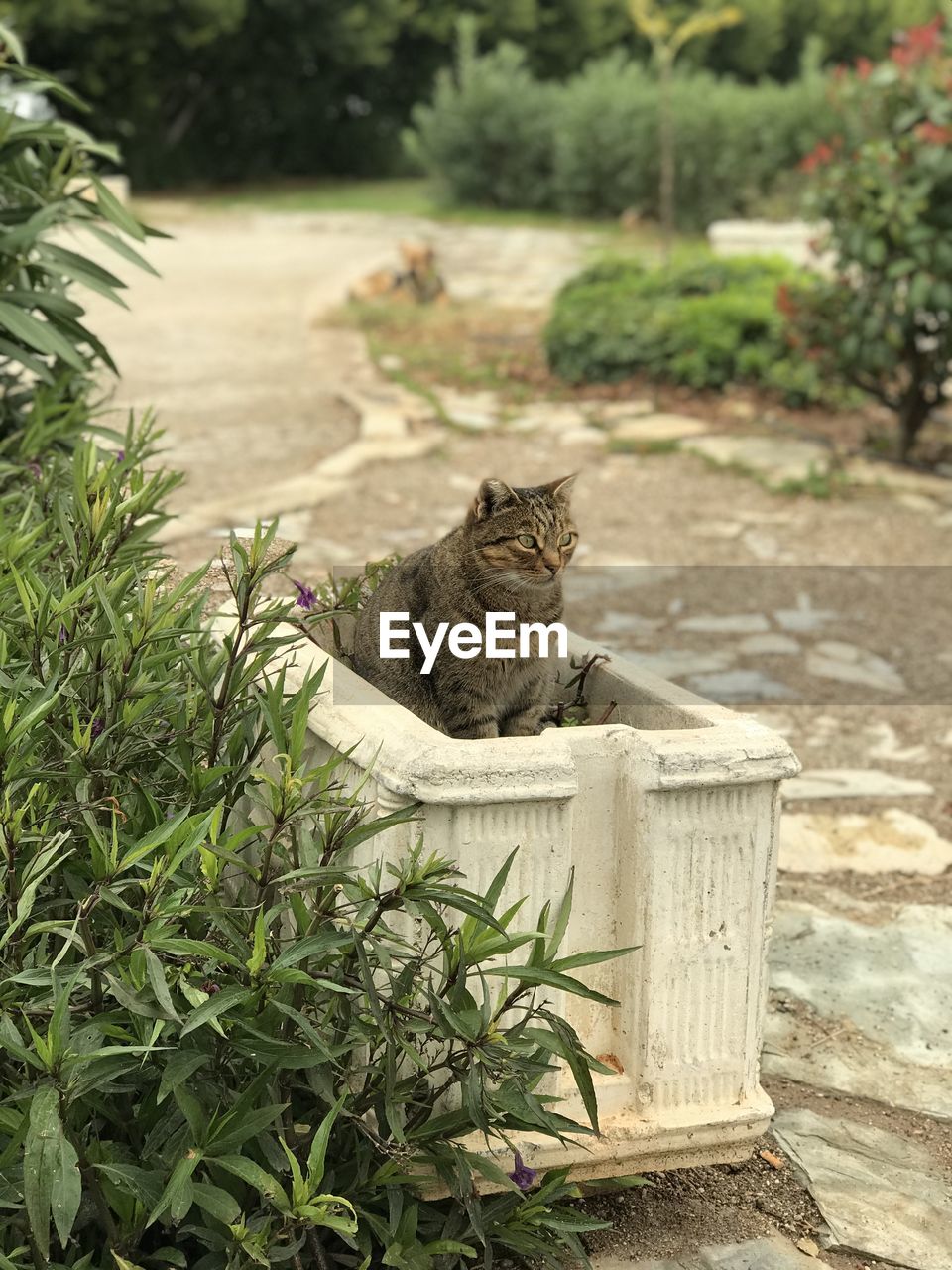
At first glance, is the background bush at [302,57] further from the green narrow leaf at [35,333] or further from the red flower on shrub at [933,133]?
the green narrow leaf at [35,333]

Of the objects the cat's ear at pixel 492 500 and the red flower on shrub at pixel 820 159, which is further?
the red flower on shrub at pixel 820 159

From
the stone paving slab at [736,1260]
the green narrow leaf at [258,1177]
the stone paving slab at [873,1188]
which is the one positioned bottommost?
the stone paving slab at [873,1188]

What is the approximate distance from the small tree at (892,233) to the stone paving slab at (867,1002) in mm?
5191

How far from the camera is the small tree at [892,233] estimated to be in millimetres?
8656

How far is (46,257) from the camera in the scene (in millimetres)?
4527

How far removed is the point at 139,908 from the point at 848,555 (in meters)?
5.90

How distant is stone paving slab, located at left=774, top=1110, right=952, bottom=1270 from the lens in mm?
2910

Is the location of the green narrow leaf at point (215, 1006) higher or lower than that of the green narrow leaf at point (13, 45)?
lower

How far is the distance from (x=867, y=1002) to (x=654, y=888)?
4.12 ft

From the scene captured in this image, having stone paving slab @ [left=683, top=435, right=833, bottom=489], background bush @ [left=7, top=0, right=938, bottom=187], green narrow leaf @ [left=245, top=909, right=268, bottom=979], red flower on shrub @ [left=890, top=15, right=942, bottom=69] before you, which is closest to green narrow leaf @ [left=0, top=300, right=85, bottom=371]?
green narrow leaf @ [left=245, top=909, right=268, bottom=979]

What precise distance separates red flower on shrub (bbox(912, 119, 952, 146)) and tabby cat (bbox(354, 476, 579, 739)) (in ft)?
19.1

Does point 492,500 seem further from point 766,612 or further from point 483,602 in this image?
point 766,612

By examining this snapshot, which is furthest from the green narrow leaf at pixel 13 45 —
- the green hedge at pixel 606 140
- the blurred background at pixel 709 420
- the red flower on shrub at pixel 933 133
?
the green hedge at pixel 606 140

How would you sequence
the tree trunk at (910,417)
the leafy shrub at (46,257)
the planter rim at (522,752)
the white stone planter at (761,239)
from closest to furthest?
the planter rim at (522,752)
the leafy shrub at (46,257)
the tree trunk at (910,417)
the white stone planter at (761,239)
